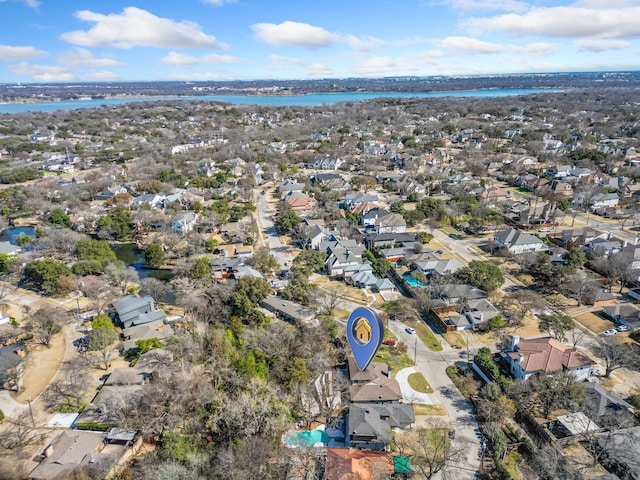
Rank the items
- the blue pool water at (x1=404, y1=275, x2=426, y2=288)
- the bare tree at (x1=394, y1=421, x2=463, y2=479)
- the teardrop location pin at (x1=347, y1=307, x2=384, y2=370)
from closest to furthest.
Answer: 1. the bare tree at (x1=394, y1=421, x2=463, y2=479)
2. the teardrop location pin at (x1=347, y1=307, x2=384, y2=370)
3. the blue pool water at (x1=404, y1=275, x2=426, y2=288)

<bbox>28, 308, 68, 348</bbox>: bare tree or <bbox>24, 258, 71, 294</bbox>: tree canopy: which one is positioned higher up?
<bbox>24, 258, 71, 294</bbox>: tree canopy

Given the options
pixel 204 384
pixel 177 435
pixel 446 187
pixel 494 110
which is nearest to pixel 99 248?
pixel 204 384

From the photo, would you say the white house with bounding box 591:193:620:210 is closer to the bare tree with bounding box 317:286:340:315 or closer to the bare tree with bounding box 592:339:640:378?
the bare tree with bounding box 592:339:640:378

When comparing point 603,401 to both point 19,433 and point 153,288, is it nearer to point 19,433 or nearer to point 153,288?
point 19,433

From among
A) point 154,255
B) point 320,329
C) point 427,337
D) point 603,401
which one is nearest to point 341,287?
point 320,329

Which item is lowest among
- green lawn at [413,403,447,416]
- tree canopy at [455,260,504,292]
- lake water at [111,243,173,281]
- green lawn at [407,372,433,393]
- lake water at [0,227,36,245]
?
lake water at [111,243,173,281]

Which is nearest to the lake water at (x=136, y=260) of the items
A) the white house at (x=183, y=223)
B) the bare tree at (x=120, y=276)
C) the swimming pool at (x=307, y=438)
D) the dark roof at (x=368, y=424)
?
the bare tree at (x=120, y=276)

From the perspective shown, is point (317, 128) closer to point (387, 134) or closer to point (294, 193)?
point (387, 134)

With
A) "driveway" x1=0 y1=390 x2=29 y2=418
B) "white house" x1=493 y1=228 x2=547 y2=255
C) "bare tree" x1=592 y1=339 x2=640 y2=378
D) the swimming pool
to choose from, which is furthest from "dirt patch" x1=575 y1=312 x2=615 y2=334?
"driveway" x1=0 y1=390 x2=29 y2=418

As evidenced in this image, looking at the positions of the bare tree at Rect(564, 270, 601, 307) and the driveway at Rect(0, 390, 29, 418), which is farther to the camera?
the bare tree at Rect(564, 270, 601, 307)
